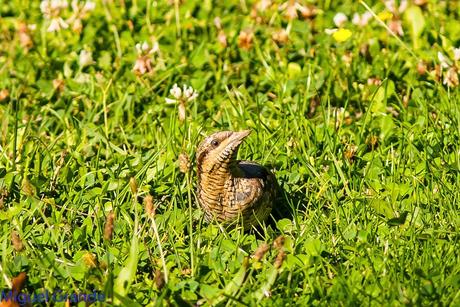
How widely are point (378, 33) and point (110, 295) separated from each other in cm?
364

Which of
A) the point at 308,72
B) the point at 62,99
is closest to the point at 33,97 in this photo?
the point at 62,99

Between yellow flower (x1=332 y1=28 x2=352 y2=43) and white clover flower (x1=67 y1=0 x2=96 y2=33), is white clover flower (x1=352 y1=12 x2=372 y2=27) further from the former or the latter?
white clover flower (x1=67 y1=0 x2=96 y2=33)

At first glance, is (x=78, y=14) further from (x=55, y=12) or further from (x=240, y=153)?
(x=240, y=153)

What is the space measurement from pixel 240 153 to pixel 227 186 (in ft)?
2.92

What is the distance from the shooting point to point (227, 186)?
4.75 metres

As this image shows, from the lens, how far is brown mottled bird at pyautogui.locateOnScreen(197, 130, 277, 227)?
4.67 m

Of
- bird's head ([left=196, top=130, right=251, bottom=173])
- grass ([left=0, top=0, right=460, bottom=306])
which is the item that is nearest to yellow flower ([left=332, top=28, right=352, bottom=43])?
grass ([left=0, top=0, right=460, bottom=306])

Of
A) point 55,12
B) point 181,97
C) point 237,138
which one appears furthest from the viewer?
point 55,12

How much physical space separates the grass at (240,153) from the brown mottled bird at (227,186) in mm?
96

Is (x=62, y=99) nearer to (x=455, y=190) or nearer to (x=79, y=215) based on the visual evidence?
(x=79, y=215)

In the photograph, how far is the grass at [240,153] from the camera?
14.1 ft

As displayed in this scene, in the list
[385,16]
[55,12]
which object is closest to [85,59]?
[55,12]

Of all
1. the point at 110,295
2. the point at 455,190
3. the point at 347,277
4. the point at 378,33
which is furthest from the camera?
the point at 378,33

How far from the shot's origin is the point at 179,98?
571cm
